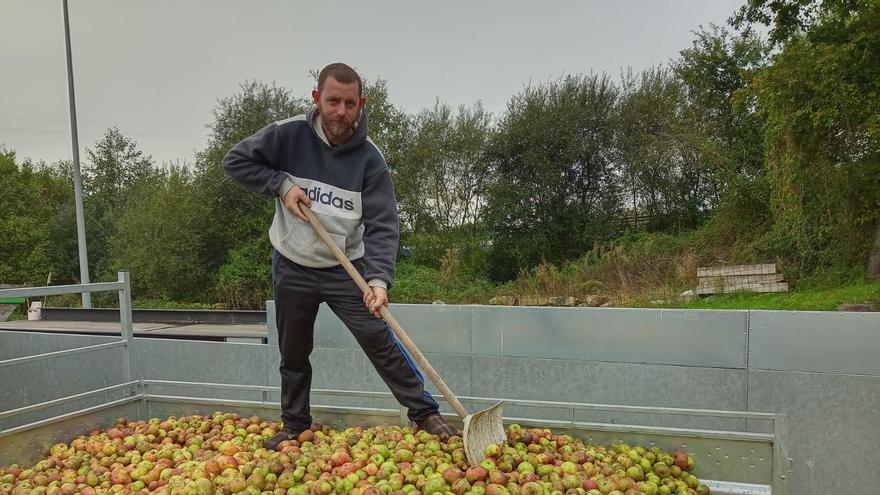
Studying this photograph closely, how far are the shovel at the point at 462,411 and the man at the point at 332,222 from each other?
0.22ft

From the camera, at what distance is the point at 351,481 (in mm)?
2434

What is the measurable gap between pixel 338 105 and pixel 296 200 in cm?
48

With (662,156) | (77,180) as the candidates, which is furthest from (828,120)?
(77,180)

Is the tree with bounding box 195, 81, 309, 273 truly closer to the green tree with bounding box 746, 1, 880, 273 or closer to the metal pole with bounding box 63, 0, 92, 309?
the metal pole with bounding box 63, 0, 92, 309

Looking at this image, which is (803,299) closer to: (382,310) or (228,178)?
(382,310)

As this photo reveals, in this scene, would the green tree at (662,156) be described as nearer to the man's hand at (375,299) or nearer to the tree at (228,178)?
the tree at (228,178)

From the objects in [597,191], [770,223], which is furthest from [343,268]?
[597,191]

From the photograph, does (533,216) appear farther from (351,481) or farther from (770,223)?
(351,481)

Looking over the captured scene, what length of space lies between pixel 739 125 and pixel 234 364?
14726mm

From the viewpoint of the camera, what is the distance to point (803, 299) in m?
9.35

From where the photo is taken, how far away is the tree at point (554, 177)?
55.4 ft

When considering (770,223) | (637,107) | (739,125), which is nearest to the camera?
(770,223)

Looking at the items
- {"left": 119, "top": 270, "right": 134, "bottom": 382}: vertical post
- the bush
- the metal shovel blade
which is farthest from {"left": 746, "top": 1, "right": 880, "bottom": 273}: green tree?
the bush

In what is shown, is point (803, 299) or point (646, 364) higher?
point (646, 364)
